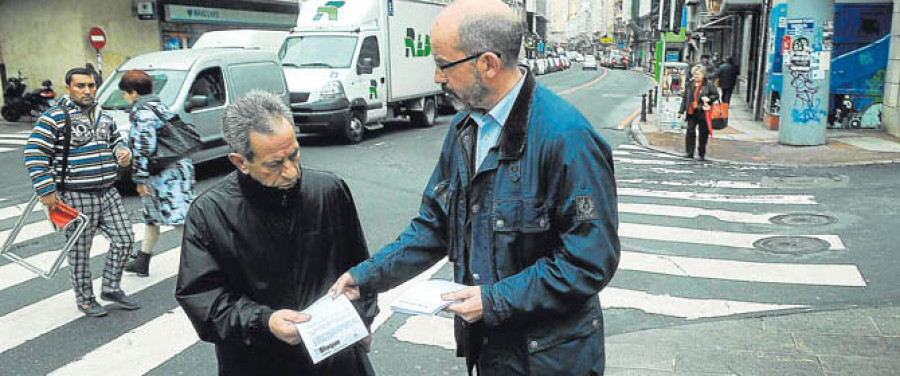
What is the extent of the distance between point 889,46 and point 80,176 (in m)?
16.7

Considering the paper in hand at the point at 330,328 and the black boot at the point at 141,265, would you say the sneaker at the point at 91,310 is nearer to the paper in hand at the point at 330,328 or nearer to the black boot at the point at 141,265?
the black boot at the point at 141,265

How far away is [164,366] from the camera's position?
5.01 m

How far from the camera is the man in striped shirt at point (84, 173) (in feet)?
18.4

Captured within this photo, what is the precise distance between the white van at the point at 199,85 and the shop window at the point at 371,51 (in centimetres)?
375

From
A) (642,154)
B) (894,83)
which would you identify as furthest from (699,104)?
(894,83)

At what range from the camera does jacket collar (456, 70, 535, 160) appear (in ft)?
8.00

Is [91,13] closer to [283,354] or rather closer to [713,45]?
[283,354]

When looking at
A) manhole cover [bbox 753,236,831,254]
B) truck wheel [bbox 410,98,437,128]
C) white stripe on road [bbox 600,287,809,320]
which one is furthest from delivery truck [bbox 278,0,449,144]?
white stripe on road [bbox 600,287,809,320]

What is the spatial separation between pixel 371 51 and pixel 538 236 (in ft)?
49.3

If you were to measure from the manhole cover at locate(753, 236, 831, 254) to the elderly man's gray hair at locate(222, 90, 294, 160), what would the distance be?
6.49 meters

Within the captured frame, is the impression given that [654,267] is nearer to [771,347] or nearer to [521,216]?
[771,347]

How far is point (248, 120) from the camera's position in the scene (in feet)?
8.89

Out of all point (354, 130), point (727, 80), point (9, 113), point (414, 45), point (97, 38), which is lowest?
point (354, 130)

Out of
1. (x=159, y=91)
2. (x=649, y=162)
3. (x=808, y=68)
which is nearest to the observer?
(x=159, y=91)
